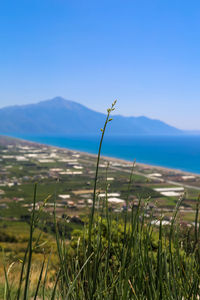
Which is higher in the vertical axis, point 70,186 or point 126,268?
point 126,268

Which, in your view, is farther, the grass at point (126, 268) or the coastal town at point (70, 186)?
the coastal town at point (70, 186)

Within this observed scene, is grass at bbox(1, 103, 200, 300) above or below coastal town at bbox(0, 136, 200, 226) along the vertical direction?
above

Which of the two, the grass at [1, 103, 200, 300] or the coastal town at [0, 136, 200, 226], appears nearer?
the grass at [1, 103, 200, 300]

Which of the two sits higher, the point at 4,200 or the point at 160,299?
the point at 160,299

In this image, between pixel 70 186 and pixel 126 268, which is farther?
pixel 70 186

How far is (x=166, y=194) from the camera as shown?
43.9 meters

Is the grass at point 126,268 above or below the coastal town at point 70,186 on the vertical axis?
above

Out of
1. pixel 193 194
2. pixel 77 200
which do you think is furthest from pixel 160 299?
pixel 193 194

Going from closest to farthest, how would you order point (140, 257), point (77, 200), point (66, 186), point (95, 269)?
point (95, 269) < point (140, 257) < point (77, 200) < point (66, 186)

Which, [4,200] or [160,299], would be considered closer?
[160,299]

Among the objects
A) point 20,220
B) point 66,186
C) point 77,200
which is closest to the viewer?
point 20,220

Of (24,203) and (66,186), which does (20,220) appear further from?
(66,186)

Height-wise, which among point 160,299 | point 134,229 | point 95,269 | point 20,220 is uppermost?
point 134,229

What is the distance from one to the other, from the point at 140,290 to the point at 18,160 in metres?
79.7
